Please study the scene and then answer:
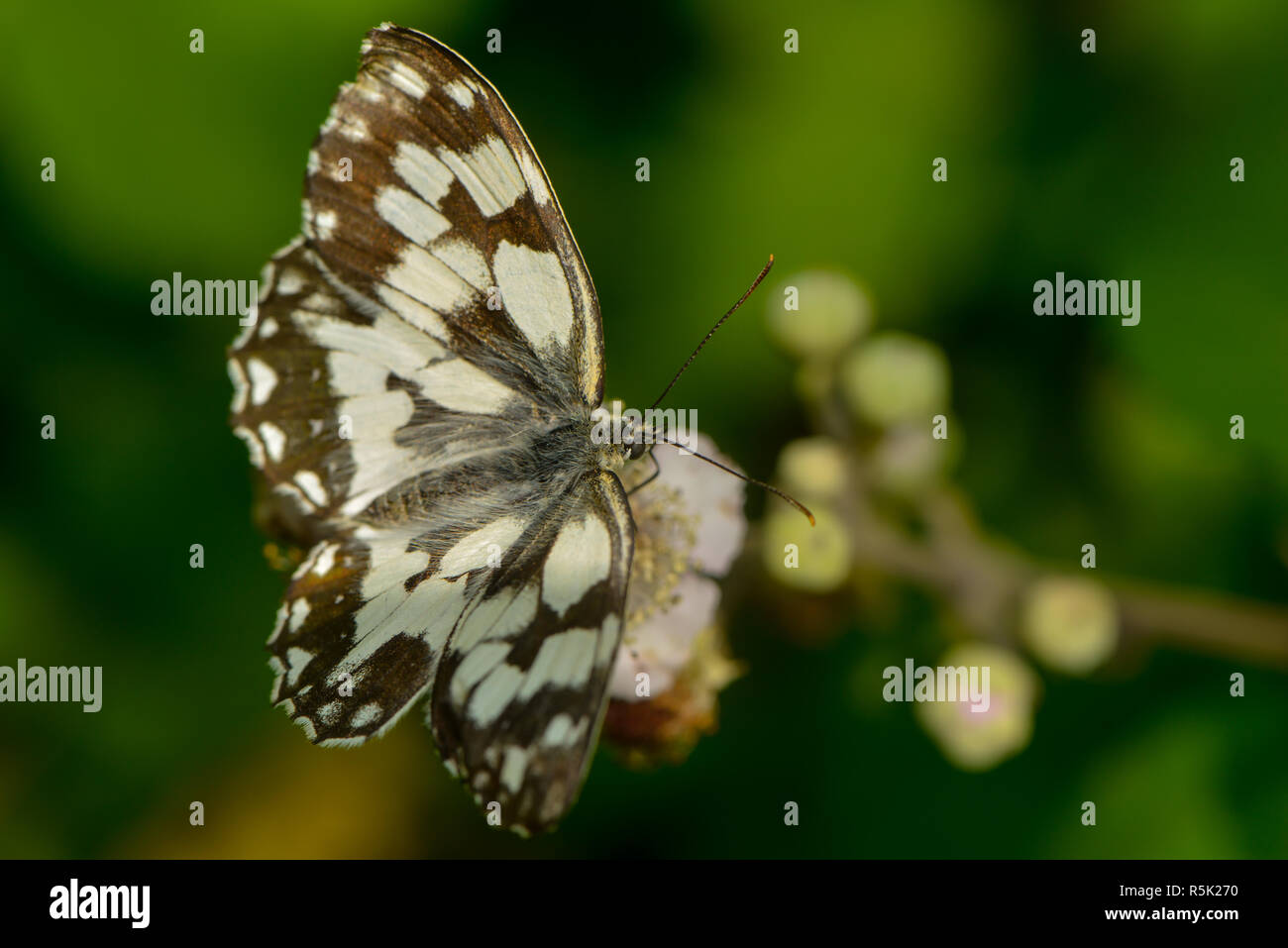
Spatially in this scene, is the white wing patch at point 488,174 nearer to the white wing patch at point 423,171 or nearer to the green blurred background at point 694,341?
the white wing patch at point 423,171

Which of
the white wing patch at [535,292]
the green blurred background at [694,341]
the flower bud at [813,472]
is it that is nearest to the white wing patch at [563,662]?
the white wing patch at [535,292]

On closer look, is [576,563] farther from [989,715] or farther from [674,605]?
[989,715]

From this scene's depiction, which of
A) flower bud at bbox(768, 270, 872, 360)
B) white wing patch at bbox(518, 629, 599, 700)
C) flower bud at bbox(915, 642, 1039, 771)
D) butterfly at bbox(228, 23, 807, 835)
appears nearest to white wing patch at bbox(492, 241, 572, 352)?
butterfly at bbox(228, 23, 807, 835)

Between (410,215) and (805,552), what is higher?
(410,215)

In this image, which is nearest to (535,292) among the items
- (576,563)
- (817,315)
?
(576,563)

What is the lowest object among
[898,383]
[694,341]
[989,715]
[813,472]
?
[989,715]
